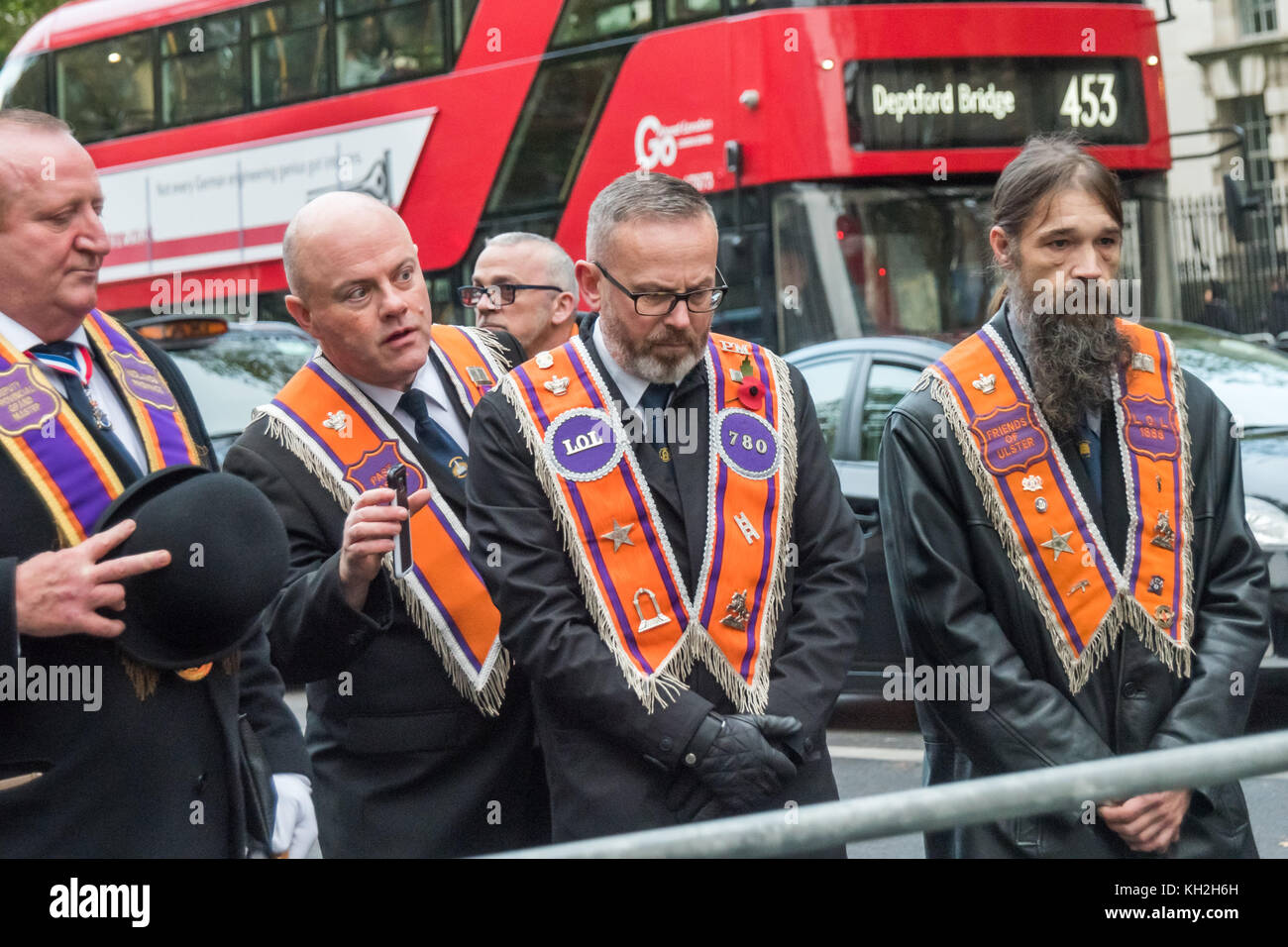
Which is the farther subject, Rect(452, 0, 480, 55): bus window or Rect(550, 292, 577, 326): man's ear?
Rect(452, 0, 480, 55): bus window

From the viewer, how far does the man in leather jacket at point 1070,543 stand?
305cm

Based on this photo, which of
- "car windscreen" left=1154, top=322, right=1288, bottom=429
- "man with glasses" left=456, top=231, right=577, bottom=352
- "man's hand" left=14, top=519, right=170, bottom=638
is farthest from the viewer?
"car windscreen" left=1154, top=322, right=1288, bottom=429

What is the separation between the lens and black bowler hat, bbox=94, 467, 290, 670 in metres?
2.55

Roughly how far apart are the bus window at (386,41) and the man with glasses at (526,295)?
7.35m

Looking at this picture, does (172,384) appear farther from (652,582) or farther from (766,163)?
(766,163)

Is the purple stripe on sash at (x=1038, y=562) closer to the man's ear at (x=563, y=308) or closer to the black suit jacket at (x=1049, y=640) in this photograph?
the black suit jacket at (x=1049, y=640)

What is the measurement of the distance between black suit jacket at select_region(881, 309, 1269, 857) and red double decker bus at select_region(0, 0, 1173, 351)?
647cm

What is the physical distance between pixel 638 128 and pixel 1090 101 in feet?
9.65

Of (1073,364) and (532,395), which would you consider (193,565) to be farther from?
(1073,364)

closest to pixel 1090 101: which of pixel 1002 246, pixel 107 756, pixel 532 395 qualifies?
pixel 1002 246

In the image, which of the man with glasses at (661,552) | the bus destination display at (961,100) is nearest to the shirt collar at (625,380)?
the man with glasses at (661,552)

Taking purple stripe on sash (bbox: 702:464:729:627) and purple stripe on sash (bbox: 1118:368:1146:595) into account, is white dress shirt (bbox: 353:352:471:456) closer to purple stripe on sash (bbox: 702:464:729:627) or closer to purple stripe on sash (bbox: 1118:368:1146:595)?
purple stripe on sash (bbox: 702:464:729:627)

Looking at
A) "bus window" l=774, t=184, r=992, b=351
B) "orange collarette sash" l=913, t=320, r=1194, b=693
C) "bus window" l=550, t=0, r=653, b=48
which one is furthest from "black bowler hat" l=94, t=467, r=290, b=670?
"bus window" l=550, t=0, r=653, b=48

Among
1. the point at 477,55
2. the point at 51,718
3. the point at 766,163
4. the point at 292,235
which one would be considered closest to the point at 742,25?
the point at 766,163
